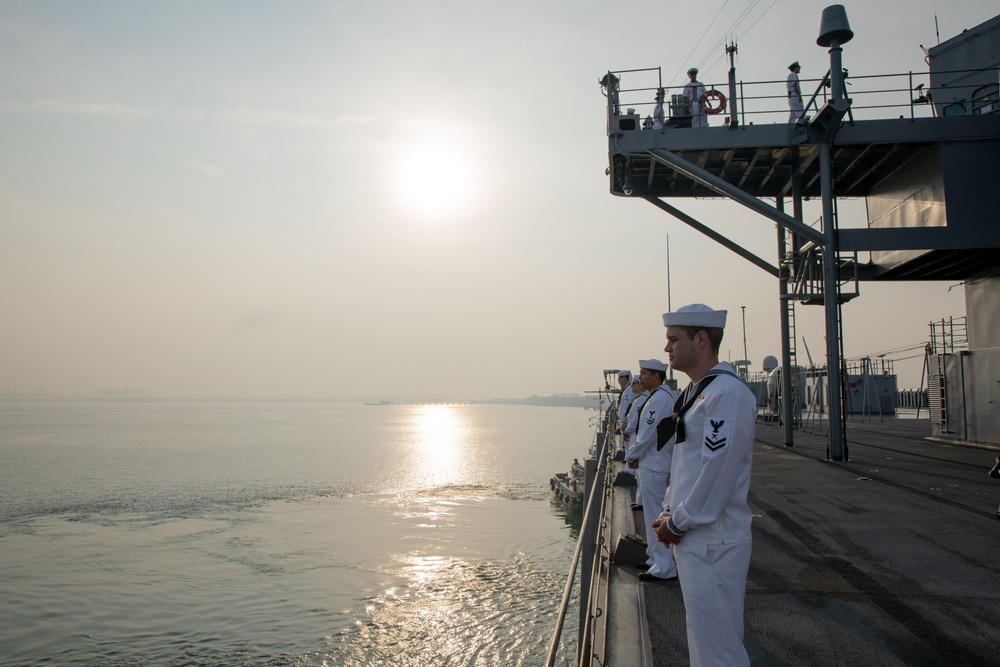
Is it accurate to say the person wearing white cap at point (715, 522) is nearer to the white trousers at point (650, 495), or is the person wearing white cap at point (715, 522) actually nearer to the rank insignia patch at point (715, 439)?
the rank insignia patch at point (715, 439)

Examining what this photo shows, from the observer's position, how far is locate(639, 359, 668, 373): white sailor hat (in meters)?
7.46

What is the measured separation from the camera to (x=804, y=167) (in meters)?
16.2

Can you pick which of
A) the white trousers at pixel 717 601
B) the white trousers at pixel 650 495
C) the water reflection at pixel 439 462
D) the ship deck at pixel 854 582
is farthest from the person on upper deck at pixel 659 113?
the water reflection at pixel 439 462

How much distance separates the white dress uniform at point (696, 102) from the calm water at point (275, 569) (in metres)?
11.6

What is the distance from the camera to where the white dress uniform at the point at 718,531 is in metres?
3.13

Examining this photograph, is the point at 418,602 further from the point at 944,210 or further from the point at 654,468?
the point at 944,210

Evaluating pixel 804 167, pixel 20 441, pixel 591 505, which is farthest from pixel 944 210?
pixel 20 441

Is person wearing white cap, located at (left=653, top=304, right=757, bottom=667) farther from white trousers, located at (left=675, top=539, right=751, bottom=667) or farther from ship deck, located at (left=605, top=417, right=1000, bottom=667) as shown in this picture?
ship deck, located at (left=605, top=417, right=1000, bottom=667)

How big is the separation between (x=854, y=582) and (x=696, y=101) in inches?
468

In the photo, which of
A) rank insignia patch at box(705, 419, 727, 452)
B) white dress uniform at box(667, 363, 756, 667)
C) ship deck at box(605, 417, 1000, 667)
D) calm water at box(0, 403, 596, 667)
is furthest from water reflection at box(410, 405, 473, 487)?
rank insignia patch at box(705, 419, 727, 452)

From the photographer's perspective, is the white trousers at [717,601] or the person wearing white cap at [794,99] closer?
the white trousers at [717,601]

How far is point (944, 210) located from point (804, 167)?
3168 mm

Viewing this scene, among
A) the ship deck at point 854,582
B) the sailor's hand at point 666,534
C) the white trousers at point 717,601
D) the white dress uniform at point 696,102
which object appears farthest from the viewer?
the white dress uniform at point 696,102

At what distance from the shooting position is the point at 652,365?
24.7ft
